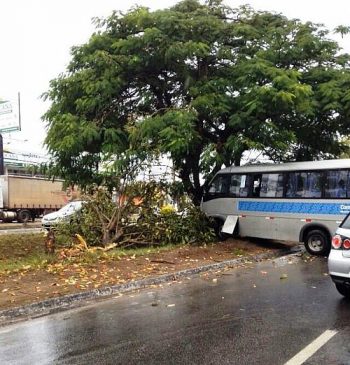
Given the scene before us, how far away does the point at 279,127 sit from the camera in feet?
47.4

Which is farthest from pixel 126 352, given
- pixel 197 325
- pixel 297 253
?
pixel 297 253

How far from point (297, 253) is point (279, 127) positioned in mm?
3821

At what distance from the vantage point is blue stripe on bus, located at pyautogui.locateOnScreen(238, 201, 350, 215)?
13414mm

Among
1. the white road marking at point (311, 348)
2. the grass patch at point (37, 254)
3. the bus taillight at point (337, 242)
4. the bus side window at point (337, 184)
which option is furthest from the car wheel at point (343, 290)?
the bus side window at point (337, 184)

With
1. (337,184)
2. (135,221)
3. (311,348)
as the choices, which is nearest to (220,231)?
(135,221)

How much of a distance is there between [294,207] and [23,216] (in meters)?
23.9

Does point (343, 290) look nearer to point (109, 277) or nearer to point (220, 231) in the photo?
point (109, 277)

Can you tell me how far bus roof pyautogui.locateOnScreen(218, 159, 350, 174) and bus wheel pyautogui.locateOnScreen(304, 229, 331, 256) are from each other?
1805 millimetres

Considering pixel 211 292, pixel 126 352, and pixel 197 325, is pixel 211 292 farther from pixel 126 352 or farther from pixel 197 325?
pixel 126 352

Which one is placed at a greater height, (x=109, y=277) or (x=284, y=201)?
(x=284, y=201)

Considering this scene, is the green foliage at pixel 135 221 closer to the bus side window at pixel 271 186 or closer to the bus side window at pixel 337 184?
the bus side window at pixel 271 186

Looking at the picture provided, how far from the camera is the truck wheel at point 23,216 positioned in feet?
110

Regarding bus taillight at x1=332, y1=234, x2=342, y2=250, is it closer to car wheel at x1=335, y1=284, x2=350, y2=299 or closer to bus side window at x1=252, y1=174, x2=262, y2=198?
car wheel at x1=335, y1=284, x2=350, y2=299

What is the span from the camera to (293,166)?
14.5 meters
